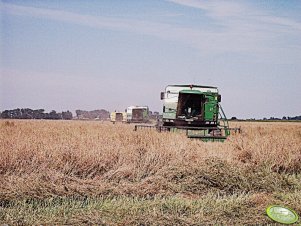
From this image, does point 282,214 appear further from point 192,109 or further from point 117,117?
point 117,117

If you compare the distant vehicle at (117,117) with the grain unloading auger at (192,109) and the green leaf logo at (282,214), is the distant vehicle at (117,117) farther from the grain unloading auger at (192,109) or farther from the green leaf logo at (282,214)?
the green leaf logo at (282,214)

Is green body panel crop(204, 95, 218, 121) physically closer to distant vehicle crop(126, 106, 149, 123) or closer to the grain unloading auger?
the grain unloading auger

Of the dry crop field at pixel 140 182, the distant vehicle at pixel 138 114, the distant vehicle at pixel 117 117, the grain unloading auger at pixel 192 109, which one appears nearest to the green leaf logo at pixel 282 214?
the dry crop field at pixel 140 182

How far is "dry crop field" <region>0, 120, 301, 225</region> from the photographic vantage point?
592 cm

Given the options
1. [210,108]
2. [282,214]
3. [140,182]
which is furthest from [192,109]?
[282,214]

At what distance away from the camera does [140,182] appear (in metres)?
7.59

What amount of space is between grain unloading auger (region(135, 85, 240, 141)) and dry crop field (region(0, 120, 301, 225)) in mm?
6162

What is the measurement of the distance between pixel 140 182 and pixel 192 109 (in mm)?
9963

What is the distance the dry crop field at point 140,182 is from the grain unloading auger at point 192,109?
20.2 feet

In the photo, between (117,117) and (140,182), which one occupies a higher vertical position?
(117,117)

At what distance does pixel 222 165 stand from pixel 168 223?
3.30m

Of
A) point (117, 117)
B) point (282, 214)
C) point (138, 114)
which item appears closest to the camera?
point (282, 214)

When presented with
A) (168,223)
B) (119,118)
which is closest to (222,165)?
(168,223)

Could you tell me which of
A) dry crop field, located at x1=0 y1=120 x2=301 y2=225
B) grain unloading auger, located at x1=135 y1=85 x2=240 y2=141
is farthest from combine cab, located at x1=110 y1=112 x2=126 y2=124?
dry crop field, located at x1=0 y1=120 x2=301 y2=225
